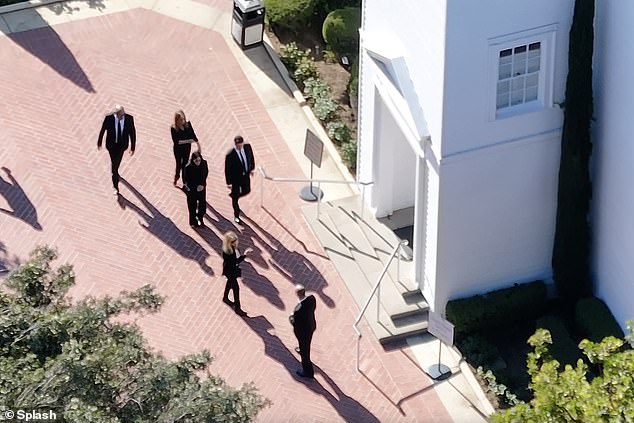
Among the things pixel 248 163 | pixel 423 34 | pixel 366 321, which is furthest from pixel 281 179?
pixel 423 34

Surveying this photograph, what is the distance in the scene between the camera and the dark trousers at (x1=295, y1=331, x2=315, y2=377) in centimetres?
1747

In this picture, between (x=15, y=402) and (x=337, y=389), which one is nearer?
(x=15, y=402)

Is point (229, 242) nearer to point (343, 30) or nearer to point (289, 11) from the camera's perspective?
point (343, 30)

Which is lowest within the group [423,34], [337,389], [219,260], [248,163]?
[337,389]

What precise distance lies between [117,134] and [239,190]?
215 cm

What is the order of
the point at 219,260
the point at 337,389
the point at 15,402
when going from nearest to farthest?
the point at 15,402 → the point at 337,389 → the point at 219,260

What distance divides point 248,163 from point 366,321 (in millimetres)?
3165

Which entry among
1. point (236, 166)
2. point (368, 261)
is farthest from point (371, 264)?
point (236, 166)

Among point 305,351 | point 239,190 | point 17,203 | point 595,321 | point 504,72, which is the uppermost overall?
point 504,72

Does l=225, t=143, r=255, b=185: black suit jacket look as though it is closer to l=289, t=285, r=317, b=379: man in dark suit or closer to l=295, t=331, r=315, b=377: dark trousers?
l=289, t=285, r=317, b=379: man in dark suit

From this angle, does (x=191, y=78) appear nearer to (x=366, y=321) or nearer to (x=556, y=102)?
(x=366, y=321)

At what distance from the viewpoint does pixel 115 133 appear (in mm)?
20359

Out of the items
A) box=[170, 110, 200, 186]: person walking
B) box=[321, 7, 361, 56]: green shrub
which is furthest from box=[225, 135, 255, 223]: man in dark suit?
box=[321, 7, 361, 56]: green shrub

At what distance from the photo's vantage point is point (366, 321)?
18938mm
